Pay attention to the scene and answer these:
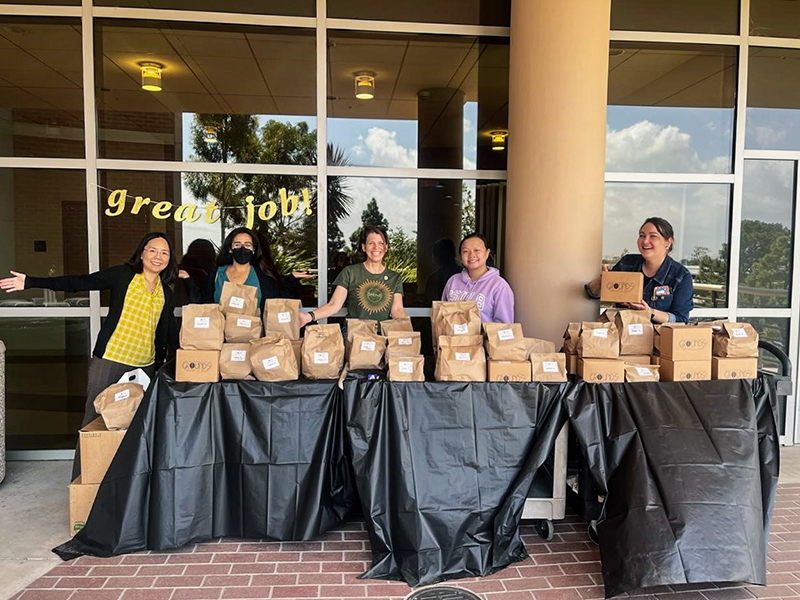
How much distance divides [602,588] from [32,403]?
4803mm

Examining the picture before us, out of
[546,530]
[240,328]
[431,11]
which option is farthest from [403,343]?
[431,11]

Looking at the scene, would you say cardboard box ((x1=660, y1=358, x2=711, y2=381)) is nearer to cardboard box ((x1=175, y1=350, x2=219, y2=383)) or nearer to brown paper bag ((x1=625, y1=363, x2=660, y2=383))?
brown paper bag ((x1=625, y1=363, x2=660, y2=383))

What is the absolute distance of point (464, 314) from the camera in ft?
10.0

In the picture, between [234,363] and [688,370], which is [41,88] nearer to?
[234,363]

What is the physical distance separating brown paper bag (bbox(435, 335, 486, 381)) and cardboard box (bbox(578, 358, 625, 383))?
524mm

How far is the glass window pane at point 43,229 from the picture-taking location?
13.7 ft

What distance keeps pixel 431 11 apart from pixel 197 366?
329 centimetres

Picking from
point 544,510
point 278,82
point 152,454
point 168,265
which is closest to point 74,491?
point 152,454

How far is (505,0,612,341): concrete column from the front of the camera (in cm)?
355

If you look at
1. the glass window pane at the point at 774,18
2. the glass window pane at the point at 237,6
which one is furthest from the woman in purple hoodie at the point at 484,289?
the glass window pane at the point at 774,18

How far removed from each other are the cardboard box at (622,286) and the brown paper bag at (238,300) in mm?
1950

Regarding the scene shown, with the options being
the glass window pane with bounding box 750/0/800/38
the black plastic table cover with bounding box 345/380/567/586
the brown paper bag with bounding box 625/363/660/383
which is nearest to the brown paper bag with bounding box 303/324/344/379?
the black plastic table cover with bounding box 345/380/567/586

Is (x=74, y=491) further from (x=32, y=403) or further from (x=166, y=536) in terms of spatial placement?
(x=32, y=403)

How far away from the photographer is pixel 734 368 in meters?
2.85
